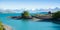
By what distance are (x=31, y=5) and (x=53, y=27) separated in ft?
1.60

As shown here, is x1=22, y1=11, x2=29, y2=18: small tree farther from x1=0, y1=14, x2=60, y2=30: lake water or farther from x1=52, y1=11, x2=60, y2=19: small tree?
x1=52, y1=11, x2=60, y2=19: small tree

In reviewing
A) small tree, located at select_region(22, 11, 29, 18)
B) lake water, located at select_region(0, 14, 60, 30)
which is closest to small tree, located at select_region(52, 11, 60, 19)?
lake water, located at select_region(0, 14, 60, 30)

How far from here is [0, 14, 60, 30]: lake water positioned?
5.57 ft

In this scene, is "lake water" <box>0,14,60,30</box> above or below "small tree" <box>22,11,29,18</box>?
below

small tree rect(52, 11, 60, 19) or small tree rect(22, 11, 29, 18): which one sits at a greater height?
small tree rect(22, 11, 29, 18)

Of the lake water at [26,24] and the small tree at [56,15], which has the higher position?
the small tree at [56,15]

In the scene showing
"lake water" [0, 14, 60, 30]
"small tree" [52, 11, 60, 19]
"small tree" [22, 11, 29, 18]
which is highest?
"small tree" [22, 11, 29, 18]

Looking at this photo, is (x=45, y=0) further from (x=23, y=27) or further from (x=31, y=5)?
(x=23, y=27)

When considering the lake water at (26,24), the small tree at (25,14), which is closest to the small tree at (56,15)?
the lake water at (26,24)

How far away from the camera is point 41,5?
1780 mm

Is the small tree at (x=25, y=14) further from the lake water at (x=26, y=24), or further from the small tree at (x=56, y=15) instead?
the small tree at (x=56, y=15)

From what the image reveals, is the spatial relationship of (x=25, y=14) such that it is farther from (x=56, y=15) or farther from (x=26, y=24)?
(x=56, y=15)

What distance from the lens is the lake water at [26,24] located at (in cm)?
170

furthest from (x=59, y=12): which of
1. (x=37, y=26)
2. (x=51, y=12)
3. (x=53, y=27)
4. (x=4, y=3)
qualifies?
(x=4, y=3)
